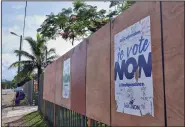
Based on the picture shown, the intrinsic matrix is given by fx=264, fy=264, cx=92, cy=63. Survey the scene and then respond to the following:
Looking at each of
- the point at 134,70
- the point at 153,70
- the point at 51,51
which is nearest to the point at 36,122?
the point at 134,70

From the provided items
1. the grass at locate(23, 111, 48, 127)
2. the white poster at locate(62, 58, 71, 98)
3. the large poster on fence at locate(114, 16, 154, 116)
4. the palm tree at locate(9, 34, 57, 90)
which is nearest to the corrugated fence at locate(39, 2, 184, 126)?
the large poster on fence at locate(114, 16, 154, 116)

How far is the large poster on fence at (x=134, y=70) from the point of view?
2.48m

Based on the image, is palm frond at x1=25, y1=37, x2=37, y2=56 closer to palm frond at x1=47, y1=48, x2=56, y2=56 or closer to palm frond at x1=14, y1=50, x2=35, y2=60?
palm frond at x1=14, y1=50, x2=35, y2=60

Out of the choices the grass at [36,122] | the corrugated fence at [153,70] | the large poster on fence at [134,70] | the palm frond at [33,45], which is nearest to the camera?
the corrugated fence at [153,70]

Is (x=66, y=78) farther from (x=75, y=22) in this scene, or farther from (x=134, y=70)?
(x=75, y=22)

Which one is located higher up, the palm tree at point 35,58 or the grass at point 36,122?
the palm tree at point 35,58

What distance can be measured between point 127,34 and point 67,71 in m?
3.34

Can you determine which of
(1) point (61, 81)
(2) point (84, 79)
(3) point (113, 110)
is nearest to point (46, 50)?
(1) point (61, 81)

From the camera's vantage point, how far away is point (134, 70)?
2.70 m

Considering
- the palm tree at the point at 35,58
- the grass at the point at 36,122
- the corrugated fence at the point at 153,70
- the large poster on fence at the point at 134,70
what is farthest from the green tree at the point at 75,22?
the palm tree at the point at 35,58

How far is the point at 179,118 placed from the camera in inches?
79.7

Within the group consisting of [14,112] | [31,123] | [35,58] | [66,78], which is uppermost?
[35,58]

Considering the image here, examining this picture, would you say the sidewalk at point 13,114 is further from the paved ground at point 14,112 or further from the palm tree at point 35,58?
the palm tree at point 35,58

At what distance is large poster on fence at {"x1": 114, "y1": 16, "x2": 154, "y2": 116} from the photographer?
8.15ft
